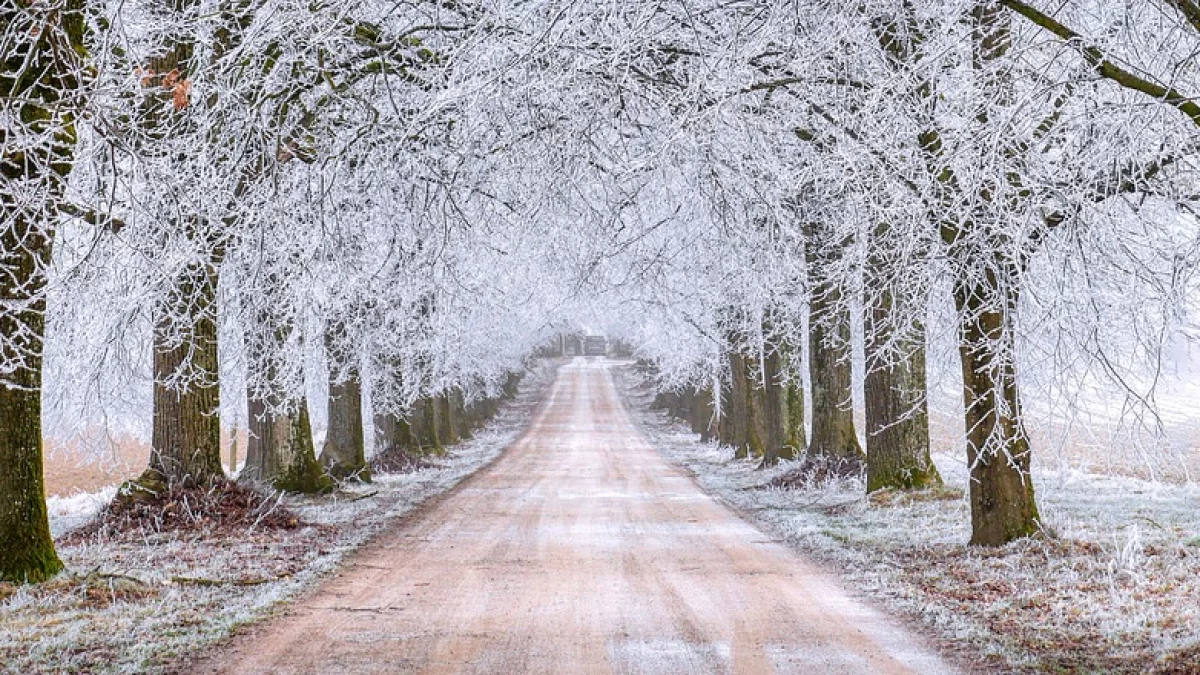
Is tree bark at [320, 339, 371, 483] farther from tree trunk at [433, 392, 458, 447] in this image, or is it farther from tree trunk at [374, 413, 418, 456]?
tree trunk at [433, 392, 458, 447]

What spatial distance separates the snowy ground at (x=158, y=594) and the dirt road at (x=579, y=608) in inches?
14.8

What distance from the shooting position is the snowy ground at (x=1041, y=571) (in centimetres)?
756

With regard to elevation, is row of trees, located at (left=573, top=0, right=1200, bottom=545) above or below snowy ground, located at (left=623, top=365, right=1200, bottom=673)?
above

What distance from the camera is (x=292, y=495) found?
18.2 meters

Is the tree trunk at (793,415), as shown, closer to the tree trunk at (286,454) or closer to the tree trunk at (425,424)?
the tree trunk at (286,454)

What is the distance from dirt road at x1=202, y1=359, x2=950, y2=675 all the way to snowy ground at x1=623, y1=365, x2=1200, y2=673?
0.51 meters

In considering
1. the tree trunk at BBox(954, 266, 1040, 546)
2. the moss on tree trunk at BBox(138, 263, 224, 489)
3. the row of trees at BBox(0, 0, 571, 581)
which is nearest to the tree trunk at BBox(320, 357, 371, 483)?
the row of trees at BBox(0, 0, 571, 581)

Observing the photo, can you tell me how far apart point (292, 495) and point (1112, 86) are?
13554mm

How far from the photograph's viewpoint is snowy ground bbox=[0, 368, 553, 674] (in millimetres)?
7520

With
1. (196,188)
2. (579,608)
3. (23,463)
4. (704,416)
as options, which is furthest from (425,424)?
(579,608)

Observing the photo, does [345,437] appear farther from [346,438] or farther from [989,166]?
[989,166]

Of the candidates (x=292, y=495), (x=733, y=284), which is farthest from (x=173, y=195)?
(x=733, y=284)

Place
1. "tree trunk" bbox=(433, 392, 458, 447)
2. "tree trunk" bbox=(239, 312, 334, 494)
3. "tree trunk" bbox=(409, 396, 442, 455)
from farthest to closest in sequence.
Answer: "tree trunk" bbox=(433, 392, 458, 447) < "tree trunk" bbox=(409, 396, 442, 455) < "tree trunk" bbox=(239, 312, 334, 494)

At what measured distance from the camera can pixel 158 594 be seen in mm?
9547
